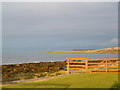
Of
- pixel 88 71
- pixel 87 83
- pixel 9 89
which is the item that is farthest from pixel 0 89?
pixel 88 71

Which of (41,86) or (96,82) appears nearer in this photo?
(41,86)

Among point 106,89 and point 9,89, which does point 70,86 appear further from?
point 9,89

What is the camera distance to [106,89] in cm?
1341

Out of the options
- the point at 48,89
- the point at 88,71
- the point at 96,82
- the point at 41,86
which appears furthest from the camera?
the point at 88,71

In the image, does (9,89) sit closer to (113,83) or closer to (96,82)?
(96,82)

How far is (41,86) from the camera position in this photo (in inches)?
559

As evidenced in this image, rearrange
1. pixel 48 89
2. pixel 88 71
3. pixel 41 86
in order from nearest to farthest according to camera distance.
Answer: pixel 48 89
pixel 41 86
pixel 88 71

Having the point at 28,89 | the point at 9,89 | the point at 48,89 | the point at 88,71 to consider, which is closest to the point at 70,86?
the point at 48,89

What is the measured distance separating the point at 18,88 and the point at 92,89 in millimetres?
4502

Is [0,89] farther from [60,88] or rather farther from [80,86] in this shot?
[80,86]

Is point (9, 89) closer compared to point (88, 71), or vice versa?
point (9, 89)

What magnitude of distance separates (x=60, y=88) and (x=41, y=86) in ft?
4.49

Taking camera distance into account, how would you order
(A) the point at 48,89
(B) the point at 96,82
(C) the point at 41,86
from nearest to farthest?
1. (A) the point at 48,89
2. (C) the point at 41,86
3. (B) the point at 96,82

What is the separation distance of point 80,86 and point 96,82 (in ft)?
5.79
